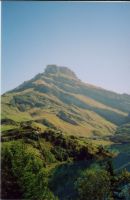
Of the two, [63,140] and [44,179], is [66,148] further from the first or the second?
[44,179]

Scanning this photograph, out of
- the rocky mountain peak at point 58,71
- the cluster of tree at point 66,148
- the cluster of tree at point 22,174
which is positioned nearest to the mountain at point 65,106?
the rocky mountain peak at point 58,71

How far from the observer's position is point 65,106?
80062mm

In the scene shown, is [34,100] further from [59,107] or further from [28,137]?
[28,137]

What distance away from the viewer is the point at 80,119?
2864 inches

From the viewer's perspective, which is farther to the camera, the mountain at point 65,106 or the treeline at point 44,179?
the mountain at point 65,106

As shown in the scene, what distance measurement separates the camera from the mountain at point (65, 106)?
63000 mm

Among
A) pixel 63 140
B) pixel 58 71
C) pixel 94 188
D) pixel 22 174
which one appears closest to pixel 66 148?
pixel 63 140

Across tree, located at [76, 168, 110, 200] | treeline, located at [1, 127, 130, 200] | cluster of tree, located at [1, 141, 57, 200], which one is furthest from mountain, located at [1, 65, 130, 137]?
cluster of tree, located at [1, 141, 57, 200]

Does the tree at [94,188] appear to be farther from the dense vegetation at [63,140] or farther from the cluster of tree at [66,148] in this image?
the cluster of tree at [66,148]

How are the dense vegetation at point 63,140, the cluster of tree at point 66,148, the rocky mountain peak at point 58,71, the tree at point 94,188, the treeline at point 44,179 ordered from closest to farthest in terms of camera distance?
the treeline at point 44,179 < the dense vegetation at point 63,140 < the tree at point 94,188 < the cluster of tree at point 66,148 < the rocky mountain peak at point 58,71

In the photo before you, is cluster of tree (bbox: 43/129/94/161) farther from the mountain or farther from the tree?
the tree

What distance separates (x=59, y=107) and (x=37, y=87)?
52.4 feet

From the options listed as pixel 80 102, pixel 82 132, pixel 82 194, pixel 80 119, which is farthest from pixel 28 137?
pixel 80 102

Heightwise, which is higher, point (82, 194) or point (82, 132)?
point (82, 194)
